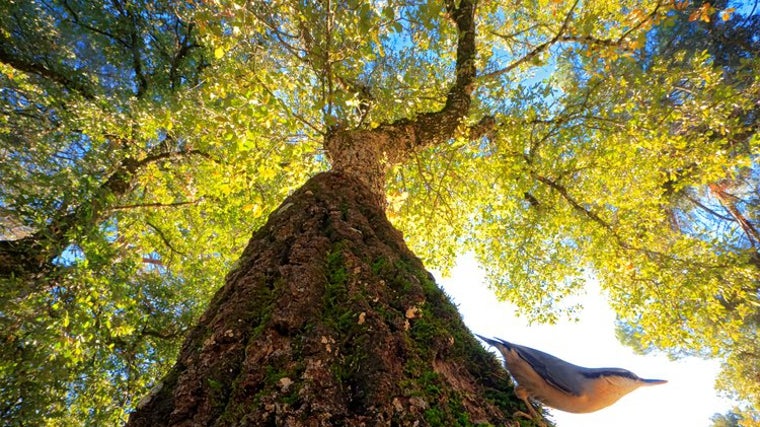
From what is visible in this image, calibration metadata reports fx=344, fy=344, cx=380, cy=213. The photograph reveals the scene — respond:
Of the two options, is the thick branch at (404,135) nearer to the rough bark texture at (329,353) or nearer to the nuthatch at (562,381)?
the rough bark texture at (329,353)

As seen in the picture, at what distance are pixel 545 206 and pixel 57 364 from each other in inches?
432

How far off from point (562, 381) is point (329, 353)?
141cm

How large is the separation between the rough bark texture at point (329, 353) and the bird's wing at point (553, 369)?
0.18 meters

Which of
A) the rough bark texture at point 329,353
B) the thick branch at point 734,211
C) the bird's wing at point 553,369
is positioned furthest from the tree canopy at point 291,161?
the bird's wing at point 553,369

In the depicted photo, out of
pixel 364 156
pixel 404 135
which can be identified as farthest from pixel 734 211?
pixel 364 156

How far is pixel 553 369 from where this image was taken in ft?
6.75

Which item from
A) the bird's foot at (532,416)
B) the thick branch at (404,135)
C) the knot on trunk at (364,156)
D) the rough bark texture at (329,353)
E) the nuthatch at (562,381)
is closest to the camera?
the rough bark texture at (329,353)

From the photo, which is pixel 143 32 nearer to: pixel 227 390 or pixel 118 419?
pixel 118 419

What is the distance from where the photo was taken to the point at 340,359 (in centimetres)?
172

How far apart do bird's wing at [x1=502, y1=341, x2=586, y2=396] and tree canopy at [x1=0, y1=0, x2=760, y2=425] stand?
150 inches

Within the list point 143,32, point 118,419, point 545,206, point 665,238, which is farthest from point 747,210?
point 143,32

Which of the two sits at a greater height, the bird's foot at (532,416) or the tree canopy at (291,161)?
the tree canopy at (291,161)

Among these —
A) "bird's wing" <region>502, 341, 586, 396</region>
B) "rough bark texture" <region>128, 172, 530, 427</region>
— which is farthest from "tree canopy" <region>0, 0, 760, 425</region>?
"bird's wing" <region>502, 341, 586, 396</region>

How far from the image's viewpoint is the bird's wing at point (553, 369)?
201cm
